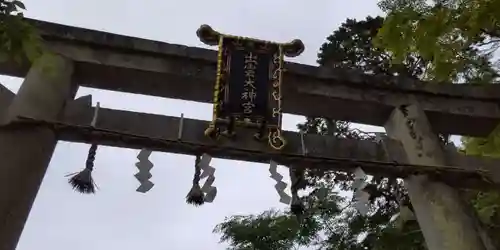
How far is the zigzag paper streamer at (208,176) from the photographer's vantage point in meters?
4.82

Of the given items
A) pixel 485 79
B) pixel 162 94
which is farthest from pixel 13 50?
pixel 485 79

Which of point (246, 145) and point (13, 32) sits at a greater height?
point (246, 145)

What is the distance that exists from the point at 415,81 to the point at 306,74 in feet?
4.02

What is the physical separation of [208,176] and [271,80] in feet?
3.55

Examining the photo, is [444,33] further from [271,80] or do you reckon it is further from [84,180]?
[84,180]

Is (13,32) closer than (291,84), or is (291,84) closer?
(13,32)

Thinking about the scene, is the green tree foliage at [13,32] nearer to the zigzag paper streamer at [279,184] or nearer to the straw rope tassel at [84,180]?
the straw rope tassel at [84,180]

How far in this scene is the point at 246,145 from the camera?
500 centimetres

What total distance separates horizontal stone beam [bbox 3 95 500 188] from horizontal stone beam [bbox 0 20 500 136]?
1.57 feet

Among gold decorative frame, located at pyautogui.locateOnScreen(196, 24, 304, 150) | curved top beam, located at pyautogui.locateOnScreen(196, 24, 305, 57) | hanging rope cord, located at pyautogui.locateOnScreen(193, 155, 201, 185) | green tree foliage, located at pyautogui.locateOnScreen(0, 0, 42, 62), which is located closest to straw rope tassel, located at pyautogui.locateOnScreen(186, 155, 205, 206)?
hanging rope cord, located at pyautogui.locateOnScreen(193, 155, 201, 185)

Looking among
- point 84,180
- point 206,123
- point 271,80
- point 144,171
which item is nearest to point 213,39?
point 271,80

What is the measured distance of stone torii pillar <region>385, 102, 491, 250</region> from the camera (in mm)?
4828

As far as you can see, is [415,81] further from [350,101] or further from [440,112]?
[350,101]

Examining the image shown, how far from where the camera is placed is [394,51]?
6.07 metres
